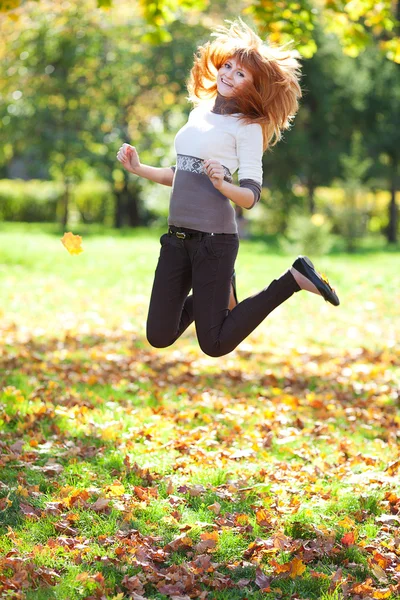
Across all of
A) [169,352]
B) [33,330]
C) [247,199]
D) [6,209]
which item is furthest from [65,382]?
[6,209]

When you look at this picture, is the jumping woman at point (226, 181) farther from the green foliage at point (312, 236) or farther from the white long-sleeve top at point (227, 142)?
the green foliage at point (312, 236)

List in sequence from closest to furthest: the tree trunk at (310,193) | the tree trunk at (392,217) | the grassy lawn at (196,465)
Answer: the grassy lawn at (196,465) → the tree trunk at (310,193) → the tree trunk at (392,217)

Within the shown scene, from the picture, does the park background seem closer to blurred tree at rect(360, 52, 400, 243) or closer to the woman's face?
the woman's face

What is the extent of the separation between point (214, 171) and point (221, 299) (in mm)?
779

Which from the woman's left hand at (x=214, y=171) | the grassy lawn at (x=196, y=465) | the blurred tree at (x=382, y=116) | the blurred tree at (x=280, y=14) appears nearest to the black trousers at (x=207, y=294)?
the woman's left hand at (x=214, y=171)

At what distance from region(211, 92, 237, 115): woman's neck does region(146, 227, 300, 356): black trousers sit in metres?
0.63

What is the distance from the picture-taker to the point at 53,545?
3678 millimetres

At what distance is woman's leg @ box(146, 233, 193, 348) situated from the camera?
13.9 feet

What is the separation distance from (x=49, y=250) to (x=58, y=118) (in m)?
6.38

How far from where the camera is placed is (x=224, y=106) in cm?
415

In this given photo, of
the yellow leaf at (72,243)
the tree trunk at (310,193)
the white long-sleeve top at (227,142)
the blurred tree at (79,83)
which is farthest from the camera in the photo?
the tree trunk at (310,193)

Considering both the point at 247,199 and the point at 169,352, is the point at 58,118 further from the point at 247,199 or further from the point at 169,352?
the point at 247,199

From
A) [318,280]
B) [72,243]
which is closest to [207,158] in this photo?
[318,280]

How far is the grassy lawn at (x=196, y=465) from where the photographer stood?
3551 millimetres
